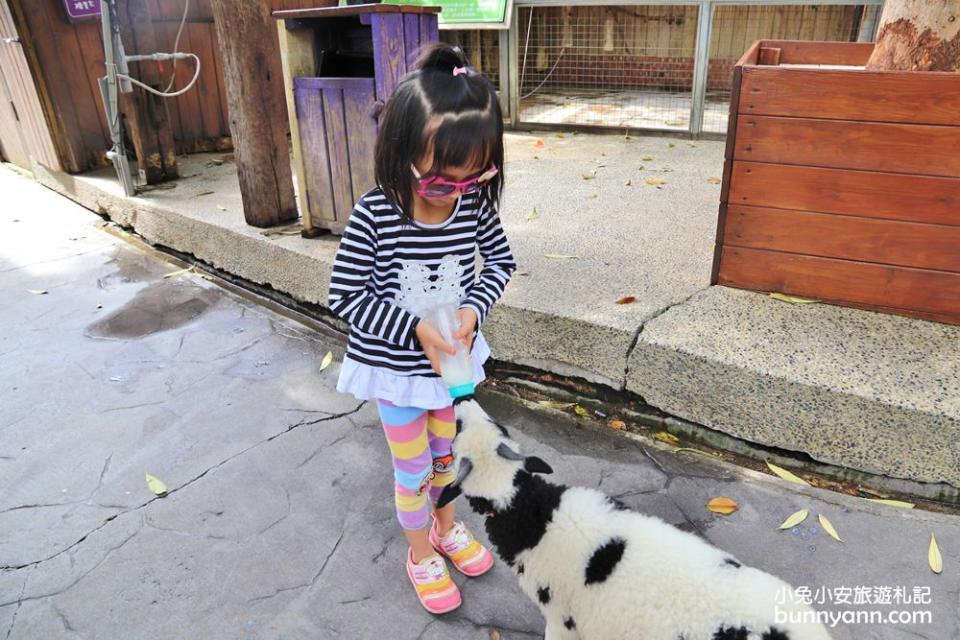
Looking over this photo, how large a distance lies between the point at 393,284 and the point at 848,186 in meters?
1.99

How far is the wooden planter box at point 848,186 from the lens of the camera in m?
2.55

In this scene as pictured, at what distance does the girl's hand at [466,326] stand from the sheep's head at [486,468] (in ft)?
0.77

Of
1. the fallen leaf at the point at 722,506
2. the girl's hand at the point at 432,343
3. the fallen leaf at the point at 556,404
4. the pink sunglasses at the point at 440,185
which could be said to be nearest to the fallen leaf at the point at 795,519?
the fallen leaf at the point at 722,506

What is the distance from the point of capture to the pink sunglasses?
163 centimetres

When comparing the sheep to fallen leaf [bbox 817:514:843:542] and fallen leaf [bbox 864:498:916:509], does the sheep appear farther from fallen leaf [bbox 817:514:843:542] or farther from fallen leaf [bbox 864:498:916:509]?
fallen leaf [bbox 864:498:916:509]

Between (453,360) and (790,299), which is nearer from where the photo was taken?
(453,360)

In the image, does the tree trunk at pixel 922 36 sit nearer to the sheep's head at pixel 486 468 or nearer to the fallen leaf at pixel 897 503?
the fallen leaf at pixel 897 503

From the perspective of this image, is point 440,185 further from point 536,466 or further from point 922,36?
point 922,36

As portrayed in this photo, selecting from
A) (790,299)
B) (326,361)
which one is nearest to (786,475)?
Result: (790,299)

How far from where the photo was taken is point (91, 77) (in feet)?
19.4

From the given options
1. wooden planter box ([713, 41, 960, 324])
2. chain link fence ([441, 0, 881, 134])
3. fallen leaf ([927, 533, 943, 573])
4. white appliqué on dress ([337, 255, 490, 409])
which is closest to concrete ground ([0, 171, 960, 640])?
fallen leaf ([927, 533, 943, 573])

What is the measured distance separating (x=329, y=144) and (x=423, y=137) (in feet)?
7.70

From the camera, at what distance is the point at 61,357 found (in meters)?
3.54

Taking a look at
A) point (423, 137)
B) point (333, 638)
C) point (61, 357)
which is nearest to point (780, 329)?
point (423, 137)
